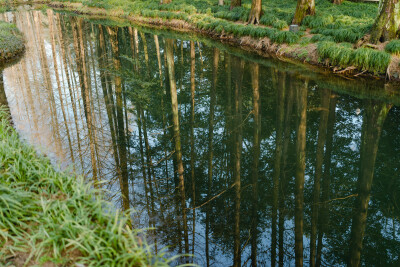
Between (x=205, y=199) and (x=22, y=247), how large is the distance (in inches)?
124

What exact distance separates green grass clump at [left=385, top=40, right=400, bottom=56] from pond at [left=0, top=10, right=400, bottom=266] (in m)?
1.01

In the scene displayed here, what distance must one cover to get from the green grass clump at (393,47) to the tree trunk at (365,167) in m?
2.04

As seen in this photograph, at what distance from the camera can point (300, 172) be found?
247 inches

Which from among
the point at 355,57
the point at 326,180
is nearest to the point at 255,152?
the point at 326,180

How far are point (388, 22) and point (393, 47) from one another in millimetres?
1196

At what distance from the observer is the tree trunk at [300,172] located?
4695mm

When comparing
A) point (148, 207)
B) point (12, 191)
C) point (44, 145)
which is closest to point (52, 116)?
point (44, 145)

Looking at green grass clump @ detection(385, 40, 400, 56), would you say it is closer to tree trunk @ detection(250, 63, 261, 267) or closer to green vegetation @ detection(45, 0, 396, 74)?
green vegetation @ detection(45, 0, 396, 74)

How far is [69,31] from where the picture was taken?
23031mm

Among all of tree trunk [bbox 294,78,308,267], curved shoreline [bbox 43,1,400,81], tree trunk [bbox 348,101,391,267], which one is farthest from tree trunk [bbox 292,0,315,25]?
tree trunk [bbox 348,101,391,267]

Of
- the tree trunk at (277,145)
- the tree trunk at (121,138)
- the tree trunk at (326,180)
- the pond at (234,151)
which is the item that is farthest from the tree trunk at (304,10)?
the tree trunk at (121,138)

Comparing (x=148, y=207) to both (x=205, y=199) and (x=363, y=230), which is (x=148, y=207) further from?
(x=363, y=230)

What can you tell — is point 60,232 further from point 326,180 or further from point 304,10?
point 304,10

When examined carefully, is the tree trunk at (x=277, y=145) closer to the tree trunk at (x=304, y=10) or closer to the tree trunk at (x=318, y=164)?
the tree trunk at (x=318, y=164)
